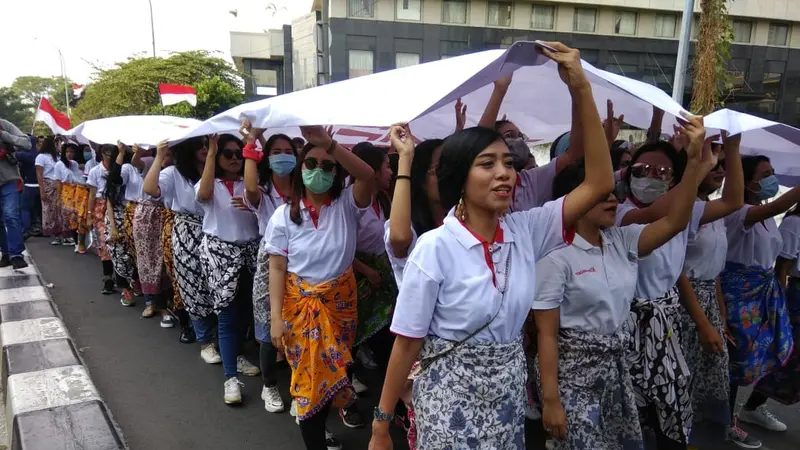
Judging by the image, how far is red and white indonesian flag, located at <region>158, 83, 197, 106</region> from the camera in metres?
6.27

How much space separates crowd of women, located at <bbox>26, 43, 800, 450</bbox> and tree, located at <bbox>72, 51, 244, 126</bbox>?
1646 centimetres

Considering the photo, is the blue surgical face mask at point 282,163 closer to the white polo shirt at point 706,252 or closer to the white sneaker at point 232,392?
the white sneaker at point 232,392

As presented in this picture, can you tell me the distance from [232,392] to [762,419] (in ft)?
11.4

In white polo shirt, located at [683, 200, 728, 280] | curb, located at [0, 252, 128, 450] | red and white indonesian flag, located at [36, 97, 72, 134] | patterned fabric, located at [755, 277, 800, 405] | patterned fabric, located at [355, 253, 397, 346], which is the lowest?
curb, located at [0, 252, 128, 450]

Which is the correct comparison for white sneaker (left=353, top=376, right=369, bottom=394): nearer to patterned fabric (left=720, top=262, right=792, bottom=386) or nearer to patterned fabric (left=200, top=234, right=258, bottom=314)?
patterned fabric (left=200, top=234, right=258, bottom=314)

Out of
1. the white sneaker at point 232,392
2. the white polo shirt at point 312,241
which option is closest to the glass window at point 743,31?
the white polo shirt at point 312,241

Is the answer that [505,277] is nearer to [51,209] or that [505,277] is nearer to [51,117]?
[51,117]

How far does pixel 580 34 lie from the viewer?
27219 millimetres

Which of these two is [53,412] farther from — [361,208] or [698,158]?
[698,158]

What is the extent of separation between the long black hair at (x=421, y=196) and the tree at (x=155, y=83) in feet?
59.8

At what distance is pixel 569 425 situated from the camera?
87.7 inches

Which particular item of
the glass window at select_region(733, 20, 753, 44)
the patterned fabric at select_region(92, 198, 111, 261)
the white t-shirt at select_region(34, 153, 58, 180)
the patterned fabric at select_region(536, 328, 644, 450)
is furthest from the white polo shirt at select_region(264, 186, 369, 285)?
the glass window at select_region(733, 20, 753, 44)

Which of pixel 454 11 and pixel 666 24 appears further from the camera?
pixel 666 24

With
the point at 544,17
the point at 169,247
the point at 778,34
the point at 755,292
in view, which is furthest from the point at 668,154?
the point at 778,34
